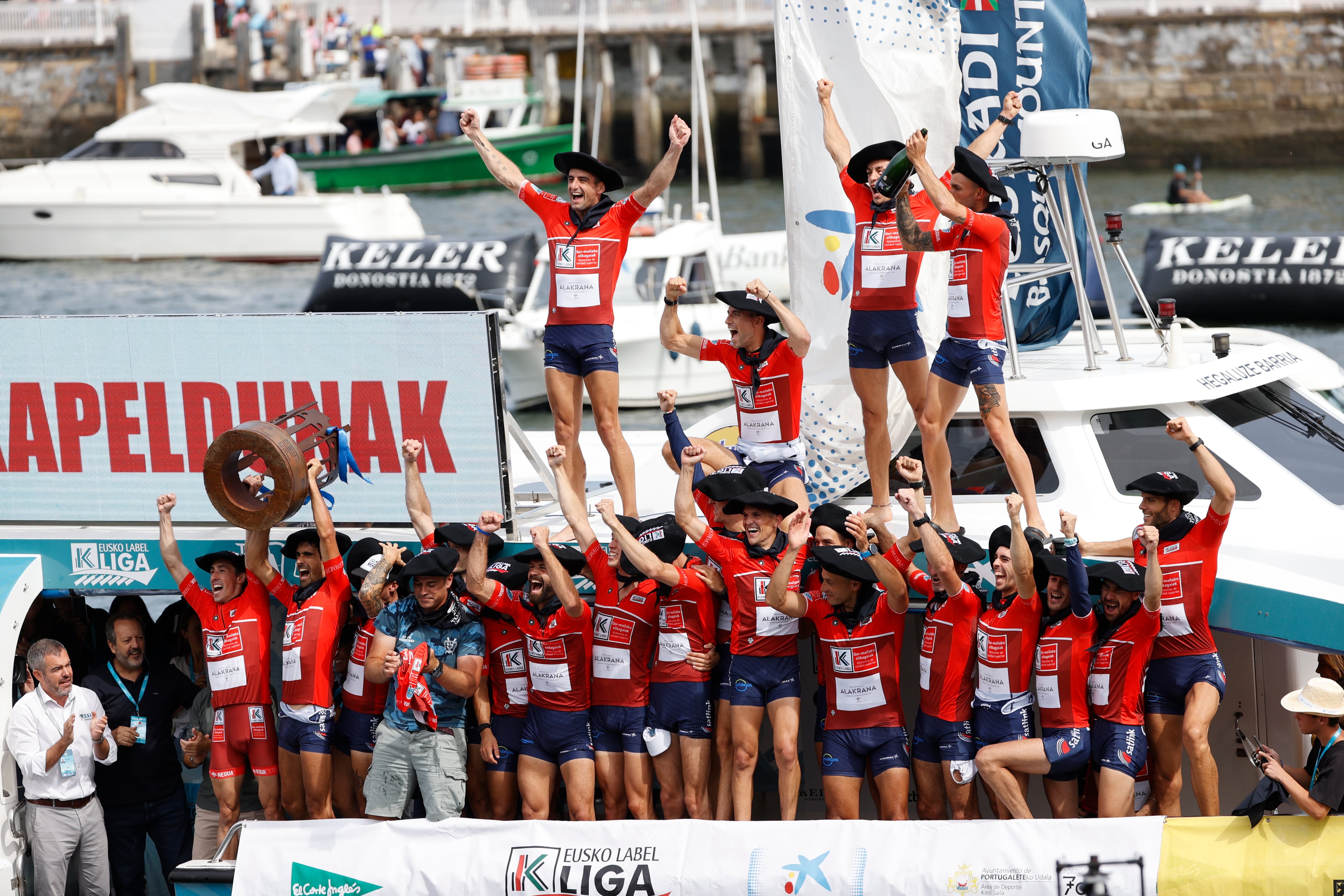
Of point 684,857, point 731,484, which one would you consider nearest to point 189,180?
point 731,484

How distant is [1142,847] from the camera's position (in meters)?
6.93

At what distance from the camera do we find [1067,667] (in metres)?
7.13

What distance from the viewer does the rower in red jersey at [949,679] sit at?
727cm

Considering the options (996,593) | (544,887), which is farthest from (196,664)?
(996,593)

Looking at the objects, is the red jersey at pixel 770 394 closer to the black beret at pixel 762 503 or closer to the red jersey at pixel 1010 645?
the black beret at pixel 762 503

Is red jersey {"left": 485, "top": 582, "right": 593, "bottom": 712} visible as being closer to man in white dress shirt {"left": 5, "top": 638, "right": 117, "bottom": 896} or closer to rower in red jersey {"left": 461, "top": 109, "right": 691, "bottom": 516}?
rower in red jersey {"left": 461, "top": 109, "right": 691, "bottom": 516}

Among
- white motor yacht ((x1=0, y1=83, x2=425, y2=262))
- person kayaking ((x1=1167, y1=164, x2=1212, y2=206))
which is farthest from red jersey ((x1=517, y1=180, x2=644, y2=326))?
person kayaking ((x1=1167, y1=164, x2=1212, y2=206))

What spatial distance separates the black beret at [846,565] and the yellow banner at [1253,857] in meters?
1.78

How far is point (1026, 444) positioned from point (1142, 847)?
2.29m

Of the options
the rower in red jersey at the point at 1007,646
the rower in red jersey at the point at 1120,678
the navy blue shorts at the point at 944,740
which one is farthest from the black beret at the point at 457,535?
the rower in red jersey at the point at 1120,678

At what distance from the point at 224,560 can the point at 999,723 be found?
4.06 meters

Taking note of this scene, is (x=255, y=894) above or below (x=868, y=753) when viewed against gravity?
below

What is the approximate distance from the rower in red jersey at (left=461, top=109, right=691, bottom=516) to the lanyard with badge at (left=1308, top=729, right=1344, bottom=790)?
376 cm

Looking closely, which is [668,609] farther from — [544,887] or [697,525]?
[544,887]
